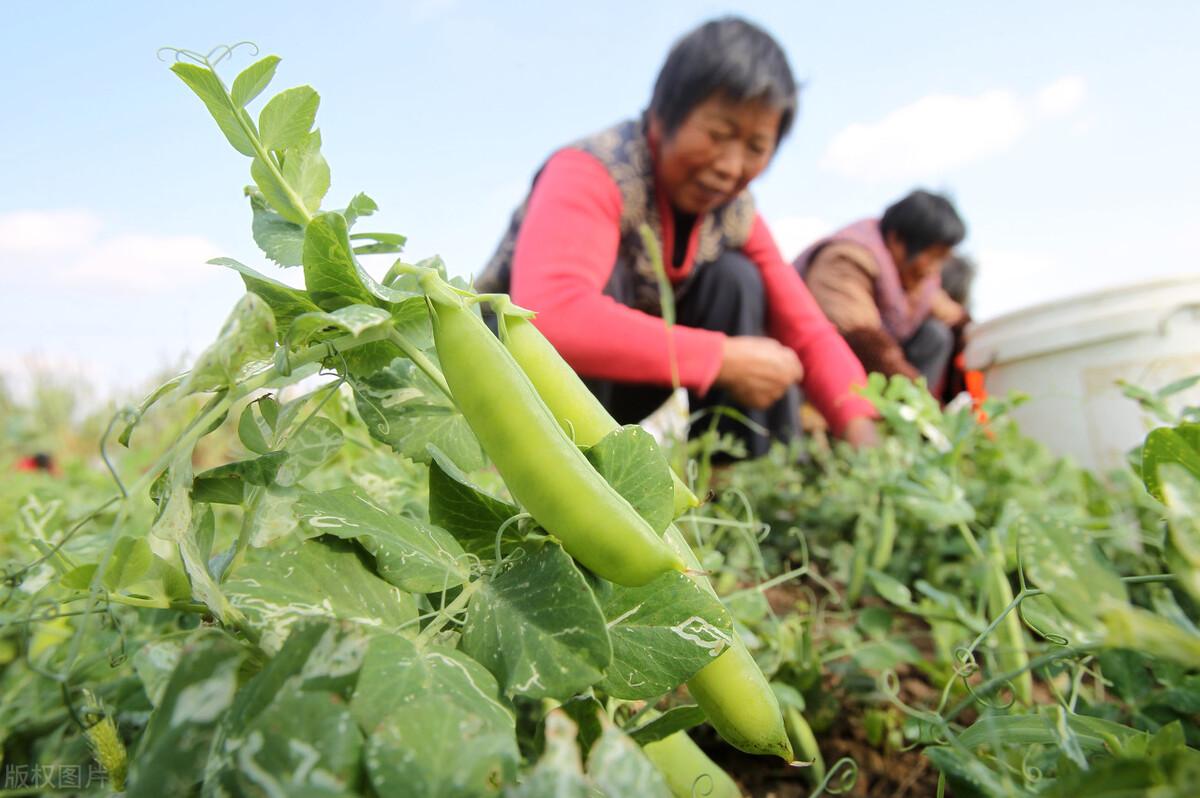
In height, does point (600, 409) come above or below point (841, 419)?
above

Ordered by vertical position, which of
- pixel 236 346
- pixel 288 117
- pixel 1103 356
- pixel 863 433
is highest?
pixel 288 117

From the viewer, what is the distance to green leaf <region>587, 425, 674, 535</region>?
389mm

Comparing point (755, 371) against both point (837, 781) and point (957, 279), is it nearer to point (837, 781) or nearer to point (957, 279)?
point (837, 781)

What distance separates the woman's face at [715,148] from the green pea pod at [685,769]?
200 centimetres

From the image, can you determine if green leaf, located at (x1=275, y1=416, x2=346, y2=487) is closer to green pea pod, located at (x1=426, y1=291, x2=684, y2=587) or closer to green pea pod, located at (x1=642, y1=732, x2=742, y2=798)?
green pea pod, located at (x1=426, y1=291, x2=684, y2=587)

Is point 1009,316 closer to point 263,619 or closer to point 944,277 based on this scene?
point 944,277

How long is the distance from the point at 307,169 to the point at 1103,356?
2496mm

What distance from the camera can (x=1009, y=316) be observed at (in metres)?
2.66

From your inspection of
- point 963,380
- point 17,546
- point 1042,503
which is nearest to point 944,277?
point 963,380

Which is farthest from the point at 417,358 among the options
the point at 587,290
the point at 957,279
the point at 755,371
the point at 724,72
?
the point at 957,279

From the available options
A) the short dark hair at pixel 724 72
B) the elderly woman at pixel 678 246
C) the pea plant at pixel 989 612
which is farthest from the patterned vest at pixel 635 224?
the pea plant at pixel 989 612

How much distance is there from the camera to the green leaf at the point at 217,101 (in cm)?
41

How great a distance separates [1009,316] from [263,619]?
9.31ft

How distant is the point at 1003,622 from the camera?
2.74ft
